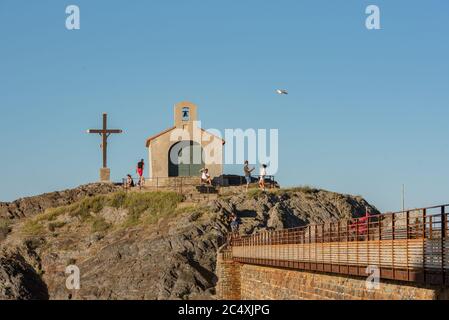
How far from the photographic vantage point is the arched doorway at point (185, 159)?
72.1 m

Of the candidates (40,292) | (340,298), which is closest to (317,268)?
(340,298)

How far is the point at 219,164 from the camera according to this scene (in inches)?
2825

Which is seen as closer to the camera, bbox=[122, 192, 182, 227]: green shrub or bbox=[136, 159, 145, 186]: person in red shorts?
bbox=[122, 192, 182, 227]: green shrub

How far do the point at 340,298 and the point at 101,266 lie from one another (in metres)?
30.8

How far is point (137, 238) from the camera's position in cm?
6012

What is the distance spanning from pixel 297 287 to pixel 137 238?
1079 inches

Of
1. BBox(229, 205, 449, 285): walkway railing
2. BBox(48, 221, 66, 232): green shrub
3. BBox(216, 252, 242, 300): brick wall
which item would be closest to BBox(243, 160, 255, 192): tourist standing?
BBox(48, 221, 66, 232): green shrub

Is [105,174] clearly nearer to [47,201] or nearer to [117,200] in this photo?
[47,201]

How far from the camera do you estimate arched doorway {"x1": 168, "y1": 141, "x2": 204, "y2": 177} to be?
72.1 meters

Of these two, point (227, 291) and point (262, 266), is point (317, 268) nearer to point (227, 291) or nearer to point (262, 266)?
point (262, 266)

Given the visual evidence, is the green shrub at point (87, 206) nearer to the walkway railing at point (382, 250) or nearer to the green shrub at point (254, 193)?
A: the green shrub at point (254, 193)

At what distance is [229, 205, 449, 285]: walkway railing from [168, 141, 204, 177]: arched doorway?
3199 cm

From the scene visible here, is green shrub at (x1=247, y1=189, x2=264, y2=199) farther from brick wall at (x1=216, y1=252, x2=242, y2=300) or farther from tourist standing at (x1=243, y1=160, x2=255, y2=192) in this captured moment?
brick wall at (x1=216, y1=252, x2=242, y2=300)

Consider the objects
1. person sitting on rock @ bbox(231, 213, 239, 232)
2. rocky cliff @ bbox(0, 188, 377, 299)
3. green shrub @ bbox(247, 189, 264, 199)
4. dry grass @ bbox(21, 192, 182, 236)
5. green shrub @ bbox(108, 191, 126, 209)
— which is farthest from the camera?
green shrub @ bbox(108, 191, 126, 209)
